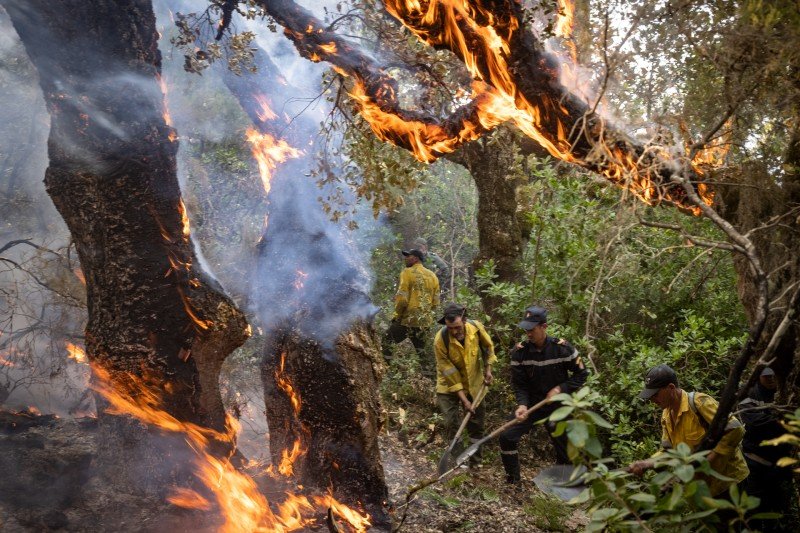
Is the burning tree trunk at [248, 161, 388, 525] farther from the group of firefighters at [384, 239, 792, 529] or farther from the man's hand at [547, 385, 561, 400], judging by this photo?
the man's hand at [547, 385, 561, 400]

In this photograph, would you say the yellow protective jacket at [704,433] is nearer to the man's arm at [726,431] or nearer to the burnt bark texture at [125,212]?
the man's arm at [726,431]

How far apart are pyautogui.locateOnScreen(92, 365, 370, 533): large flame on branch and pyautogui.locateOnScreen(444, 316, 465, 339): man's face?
2.23 meters

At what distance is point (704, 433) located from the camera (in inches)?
166

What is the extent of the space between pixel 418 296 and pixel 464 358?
242cm

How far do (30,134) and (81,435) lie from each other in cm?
1096

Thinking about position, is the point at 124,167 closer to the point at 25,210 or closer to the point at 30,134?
the point at 25,210

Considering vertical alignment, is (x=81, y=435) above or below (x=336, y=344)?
below

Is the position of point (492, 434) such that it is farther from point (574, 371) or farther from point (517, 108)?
point (574, 371)

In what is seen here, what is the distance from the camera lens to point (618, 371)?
7230 millimetres

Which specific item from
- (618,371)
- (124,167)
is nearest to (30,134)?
(124,167)

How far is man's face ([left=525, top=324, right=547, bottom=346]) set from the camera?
20.8ft

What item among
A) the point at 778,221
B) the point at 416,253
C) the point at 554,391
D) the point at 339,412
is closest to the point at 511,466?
the point at 554,391

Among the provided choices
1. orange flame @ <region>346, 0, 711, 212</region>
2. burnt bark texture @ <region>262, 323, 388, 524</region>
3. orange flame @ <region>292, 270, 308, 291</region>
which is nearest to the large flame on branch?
burnt bark texture @ <region>262, 323, 388, 524</region>

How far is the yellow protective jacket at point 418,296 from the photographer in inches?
362
